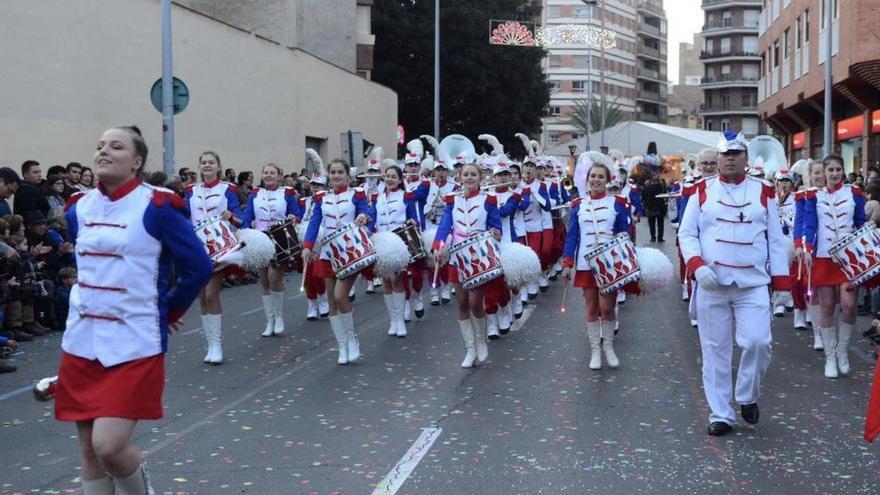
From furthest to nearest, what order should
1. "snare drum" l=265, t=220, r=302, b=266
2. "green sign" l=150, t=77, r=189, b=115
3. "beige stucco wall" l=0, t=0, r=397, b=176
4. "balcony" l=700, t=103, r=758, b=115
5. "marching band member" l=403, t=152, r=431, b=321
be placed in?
"balcony" l=700, t=103, r=758, b=115 → "green sign" l=150, t=77, r=189, b=115 → "beige stucco wall" l=0, t=0, r=397, b=176 → "marching band member" l=403, t=152, r=431, b=321 → "snare drum" l=265, t=220, r=302, b=266

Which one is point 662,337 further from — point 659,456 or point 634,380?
point 659,456

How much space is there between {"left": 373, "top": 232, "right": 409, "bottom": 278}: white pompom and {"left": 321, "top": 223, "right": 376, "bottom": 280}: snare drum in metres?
0.44

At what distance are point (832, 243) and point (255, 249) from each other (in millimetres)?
5752

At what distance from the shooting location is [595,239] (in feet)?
34.6

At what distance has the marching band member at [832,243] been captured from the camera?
9969 millimetres

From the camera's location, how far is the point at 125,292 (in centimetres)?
483

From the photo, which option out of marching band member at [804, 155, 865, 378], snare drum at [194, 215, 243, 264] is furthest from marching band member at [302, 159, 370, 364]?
marching band member at [804, 155, 865, 378]

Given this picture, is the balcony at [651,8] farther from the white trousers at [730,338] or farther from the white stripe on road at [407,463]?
the white stripe on road at [407,463]

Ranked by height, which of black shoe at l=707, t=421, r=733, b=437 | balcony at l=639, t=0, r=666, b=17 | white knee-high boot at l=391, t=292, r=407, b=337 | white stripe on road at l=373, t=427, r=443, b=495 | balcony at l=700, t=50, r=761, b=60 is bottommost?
white stripe on road at l=373, t=427, r=443, b=495

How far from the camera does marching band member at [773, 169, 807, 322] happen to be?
530 inches

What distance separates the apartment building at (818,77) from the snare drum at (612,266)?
18924mm

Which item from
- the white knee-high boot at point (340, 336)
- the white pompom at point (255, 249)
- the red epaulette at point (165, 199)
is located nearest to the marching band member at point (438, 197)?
the white pompom at point (255, 249)

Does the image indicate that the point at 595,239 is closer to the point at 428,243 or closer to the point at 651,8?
the point at 428,243

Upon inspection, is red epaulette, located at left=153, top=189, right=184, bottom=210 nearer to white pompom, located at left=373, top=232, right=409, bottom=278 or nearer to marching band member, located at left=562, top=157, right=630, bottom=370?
marching band member, located at left=562, top=157, right=630, bottom=370
